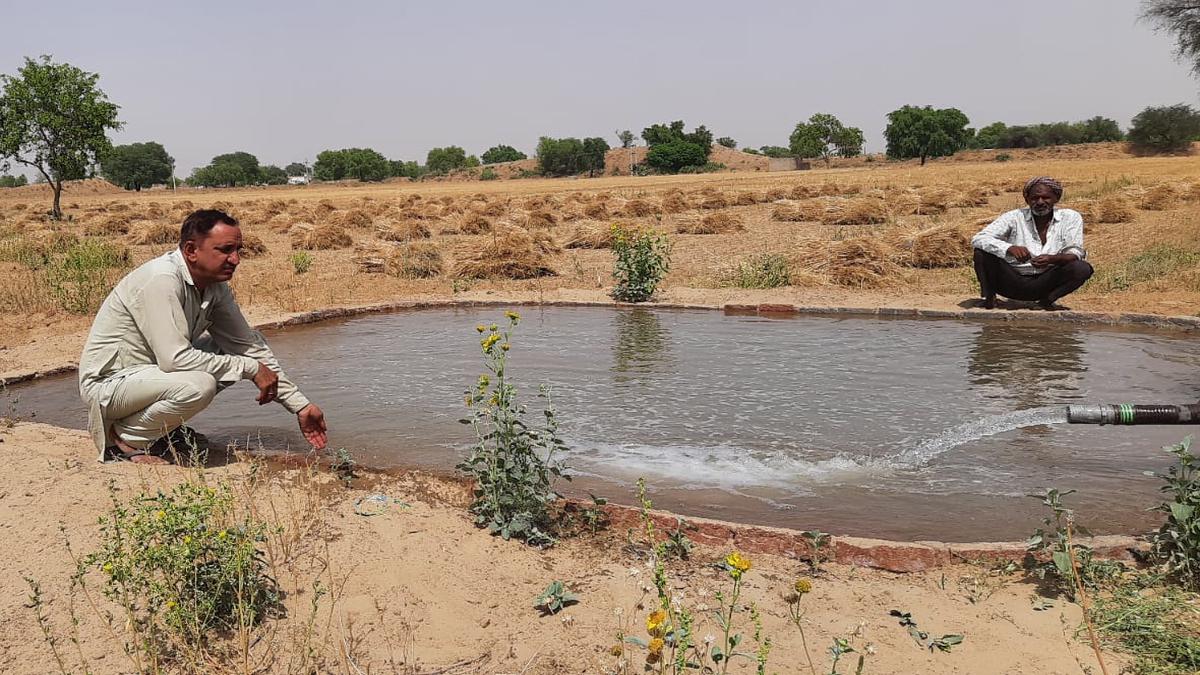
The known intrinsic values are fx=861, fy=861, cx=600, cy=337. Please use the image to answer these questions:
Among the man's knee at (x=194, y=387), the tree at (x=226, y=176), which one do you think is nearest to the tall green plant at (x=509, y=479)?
the man's knee at (x=194, y=387)

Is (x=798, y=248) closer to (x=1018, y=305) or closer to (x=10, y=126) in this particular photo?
(x=1018, y=305)

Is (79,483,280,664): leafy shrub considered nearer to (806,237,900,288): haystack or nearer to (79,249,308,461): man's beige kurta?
(79,249,308,461): man's beige kurta

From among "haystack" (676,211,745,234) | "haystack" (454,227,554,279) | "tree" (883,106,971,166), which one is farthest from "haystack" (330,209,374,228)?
"tree" (883,106,971,166)

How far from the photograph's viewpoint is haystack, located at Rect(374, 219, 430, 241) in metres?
17.2

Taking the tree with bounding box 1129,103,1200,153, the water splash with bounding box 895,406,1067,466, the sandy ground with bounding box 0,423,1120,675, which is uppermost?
the tree with bounding box 1129,103,1200,153

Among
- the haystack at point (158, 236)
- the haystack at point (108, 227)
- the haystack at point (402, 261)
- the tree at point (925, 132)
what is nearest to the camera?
the haystack at point (402, 261)

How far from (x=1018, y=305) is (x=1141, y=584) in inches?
259

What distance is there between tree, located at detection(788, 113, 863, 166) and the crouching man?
9090 centimetres

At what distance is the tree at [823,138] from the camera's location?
95.9 meters

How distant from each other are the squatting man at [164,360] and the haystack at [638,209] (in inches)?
646

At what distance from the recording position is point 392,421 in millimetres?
5398

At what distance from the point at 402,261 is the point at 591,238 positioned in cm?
372

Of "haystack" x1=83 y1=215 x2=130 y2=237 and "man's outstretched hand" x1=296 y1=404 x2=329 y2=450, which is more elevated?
"haystack" x1=83 y1=215 x2=130 y2=237

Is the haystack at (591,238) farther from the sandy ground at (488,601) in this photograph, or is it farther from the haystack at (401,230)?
the sandy ground at (488,601)
